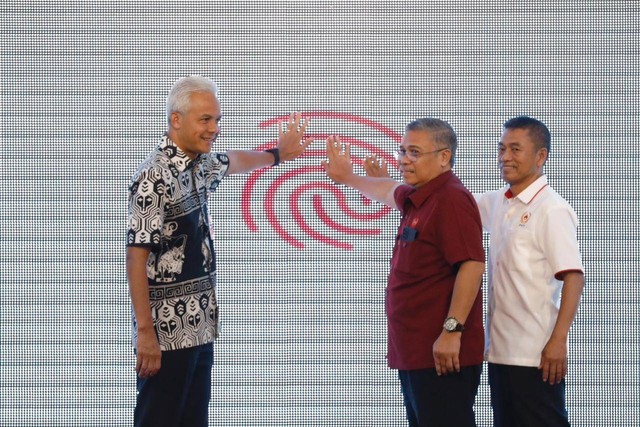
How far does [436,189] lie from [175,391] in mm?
981

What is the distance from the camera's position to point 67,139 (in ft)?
11.0

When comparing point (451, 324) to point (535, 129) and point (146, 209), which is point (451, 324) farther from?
point (146, 209)

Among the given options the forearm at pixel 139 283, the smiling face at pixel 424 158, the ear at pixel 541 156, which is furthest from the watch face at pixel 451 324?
the forearm at pixel 139 283

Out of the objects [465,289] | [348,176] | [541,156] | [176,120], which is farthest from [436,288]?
[176,120]

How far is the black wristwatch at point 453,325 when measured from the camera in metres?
2.62

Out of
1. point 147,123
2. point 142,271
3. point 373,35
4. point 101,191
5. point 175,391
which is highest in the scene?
point 373,35

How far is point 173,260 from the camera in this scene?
2742 mm

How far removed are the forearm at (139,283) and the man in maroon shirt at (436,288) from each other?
728 mm

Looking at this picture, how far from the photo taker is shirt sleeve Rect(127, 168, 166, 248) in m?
2.63

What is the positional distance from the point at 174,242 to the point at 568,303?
1.16 metres

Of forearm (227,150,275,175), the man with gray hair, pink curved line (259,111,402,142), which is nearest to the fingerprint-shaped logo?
pink curved line (259,111,402,142)

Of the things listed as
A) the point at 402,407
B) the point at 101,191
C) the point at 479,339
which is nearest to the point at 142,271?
the point at 101,191

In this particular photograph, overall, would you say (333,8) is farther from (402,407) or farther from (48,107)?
(402,407)

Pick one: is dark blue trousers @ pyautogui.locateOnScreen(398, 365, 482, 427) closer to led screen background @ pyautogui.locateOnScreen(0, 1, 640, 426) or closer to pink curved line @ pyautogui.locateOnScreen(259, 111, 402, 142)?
led screen background @ pyautogui.locateOnScreen(0, 1, 640, 426)
